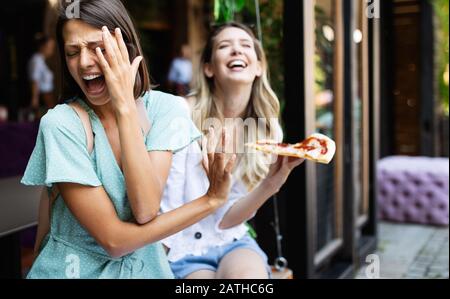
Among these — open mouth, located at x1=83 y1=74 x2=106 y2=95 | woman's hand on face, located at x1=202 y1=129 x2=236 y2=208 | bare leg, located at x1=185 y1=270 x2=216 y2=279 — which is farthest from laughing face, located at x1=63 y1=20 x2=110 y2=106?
bare leg, located at x1=185 y1=270 x2=216 y2=279

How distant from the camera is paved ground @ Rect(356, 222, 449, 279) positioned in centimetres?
417

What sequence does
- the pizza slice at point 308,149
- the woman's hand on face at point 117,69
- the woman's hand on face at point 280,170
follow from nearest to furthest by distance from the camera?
the woman's hand on face at point 117,69, the pizza slice at point 308,149, the woman's hand on face at point 280,170

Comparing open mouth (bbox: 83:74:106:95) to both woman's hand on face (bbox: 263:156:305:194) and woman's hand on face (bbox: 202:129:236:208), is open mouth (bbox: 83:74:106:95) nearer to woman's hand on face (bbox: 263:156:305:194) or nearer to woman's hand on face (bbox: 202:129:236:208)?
woman's hand on face (bbox: 202:129:236:208)

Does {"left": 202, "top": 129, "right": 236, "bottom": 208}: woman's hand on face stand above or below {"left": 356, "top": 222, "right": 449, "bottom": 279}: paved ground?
above

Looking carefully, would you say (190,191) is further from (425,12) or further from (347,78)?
(425,12)

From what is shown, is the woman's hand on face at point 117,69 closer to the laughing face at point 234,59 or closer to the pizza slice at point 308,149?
the pizza slice at point 308,149

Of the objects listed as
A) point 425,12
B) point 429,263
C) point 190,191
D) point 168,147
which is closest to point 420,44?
point 425,12

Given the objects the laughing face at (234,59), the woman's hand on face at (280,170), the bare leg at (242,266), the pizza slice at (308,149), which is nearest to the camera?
the pizza slice at (308,149)

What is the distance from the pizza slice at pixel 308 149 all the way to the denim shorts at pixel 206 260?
1.80 ft

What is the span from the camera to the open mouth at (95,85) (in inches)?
52.6

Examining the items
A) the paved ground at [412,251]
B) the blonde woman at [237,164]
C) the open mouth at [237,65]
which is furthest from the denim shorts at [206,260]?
the paved ground at [412,251]

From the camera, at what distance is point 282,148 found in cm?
169

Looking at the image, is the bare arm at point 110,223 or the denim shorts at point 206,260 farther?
the denim shorts at point 206,260
